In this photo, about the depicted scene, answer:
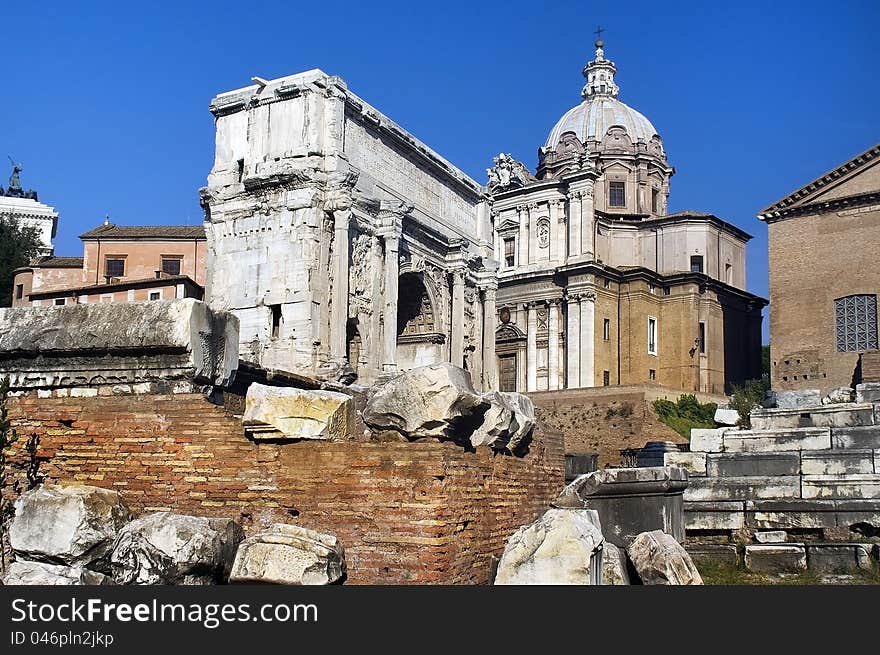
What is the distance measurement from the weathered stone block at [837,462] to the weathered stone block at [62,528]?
8740mm

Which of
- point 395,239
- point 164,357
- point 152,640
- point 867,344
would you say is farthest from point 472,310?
point 152,640

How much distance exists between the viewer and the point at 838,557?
10391 millimetres

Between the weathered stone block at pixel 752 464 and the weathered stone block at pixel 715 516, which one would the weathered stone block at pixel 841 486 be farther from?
the weathered stone block at pixel 715 516

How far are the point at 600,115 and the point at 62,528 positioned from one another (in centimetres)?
5164

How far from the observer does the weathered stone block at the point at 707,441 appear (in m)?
14.5

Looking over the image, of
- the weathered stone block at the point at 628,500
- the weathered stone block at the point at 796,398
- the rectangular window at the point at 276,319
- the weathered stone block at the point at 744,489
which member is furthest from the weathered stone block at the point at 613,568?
the rectangular window at the point at 276,319

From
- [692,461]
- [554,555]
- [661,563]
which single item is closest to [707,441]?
[692,461]

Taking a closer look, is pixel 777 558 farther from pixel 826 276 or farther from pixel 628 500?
pixel 826 276

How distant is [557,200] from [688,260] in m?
7.06

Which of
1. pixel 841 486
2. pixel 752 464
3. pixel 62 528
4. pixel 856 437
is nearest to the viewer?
pixel 62 528

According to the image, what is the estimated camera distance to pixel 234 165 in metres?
32.3

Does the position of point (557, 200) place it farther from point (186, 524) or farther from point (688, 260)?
point (186, 524)

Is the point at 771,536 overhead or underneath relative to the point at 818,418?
underneath

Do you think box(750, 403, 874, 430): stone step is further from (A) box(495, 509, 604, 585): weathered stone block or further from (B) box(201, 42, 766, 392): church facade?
(B) box(201, 42, 766, 392): church facade
